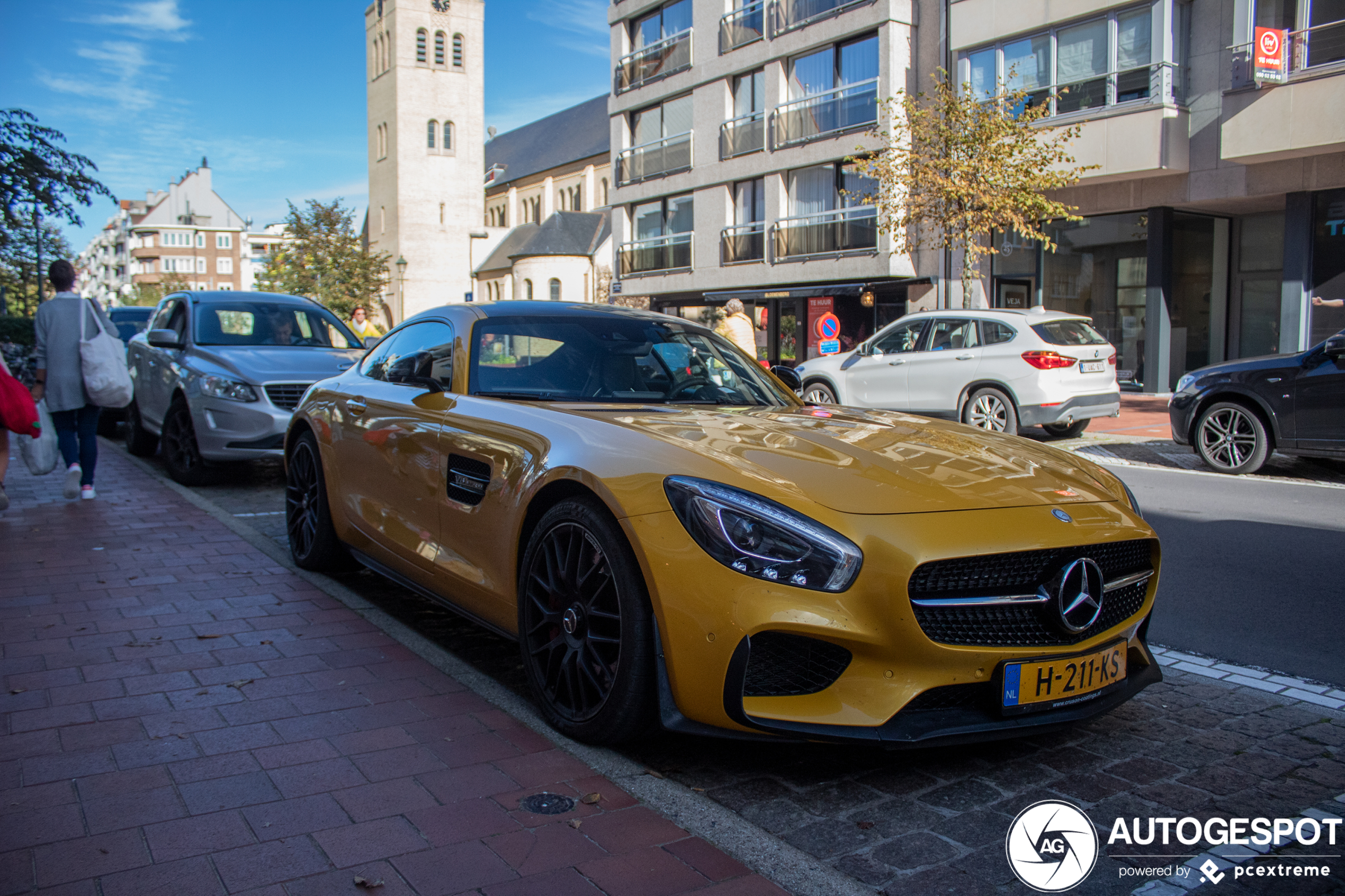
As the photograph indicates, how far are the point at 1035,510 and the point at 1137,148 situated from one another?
19227 millimetres

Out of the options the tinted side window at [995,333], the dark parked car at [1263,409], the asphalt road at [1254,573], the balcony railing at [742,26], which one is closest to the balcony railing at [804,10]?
the balcony railing at [742,26]

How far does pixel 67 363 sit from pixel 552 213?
60.1m

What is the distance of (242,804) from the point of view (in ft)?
9.46

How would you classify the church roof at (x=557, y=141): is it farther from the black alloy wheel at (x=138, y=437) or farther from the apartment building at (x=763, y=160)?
the black alloy wheel at (x=138, y=437)

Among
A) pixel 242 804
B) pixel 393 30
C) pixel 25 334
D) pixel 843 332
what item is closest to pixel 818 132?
pixel 843 332

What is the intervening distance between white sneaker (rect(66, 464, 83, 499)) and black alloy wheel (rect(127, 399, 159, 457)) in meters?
2.77

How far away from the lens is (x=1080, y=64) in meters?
20.9

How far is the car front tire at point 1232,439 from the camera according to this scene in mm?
10000

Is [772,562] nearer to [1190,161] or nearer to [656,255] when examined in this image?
[1190,161]

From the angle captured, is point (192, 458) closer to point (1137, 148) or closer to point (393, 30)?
point (1137, 148)

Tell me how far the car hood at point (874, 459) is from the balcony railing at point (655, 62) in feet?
104

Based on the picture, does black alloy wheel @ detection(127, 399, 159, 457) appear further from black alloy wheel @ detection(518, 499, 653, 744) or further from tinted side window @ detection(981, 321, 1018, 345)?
tinted side window @ detection(981, 321, 1018, 345)

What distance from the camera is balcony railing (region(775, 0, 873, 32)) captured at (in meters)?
27.5

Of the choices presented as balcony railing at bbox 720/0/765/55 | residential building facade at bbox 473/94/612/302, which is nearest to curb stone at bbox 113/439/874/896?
balcony railing at bbox 720/0/765/55
